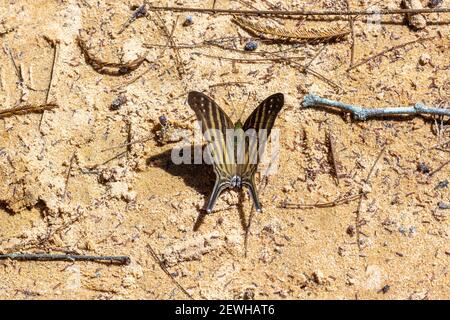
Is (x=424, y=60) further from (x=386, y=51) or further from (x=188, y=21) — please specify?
(x=188, y=21)

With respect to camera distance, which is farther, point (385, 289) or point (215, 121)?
point (215, 121)

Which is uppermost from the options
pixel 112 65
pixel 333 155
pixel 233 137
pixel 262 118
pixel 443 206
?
pixel 112 65

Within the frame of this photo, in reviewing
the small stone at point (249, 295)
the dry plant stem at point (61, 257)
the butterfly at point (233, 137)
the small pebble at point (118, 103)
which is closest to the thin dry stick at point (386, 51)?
the butterfly at point (233, 137)

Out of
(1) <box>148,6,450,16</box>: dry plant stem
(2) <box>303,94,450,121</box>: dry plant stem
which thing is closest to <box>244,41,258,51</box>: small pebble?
(1) <box>148,6,450,16</box>: dry plant stem

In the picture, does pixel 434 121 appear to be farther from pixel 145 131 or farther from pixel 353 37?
pixel 145 131

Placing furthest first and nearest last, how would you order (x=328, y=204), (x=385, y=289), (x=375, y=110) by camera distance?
(x=375, y=110) → (x=328, y=204) → (x=385, y=289)

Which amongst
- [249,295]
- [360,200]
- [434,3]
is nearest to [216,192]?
[249,295]

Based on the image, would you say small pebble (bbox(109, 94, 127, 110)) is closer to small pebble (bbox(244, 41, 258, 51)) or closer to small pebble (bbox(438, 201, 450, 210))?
small pebble (bbox(244, 41, 258, 51))
